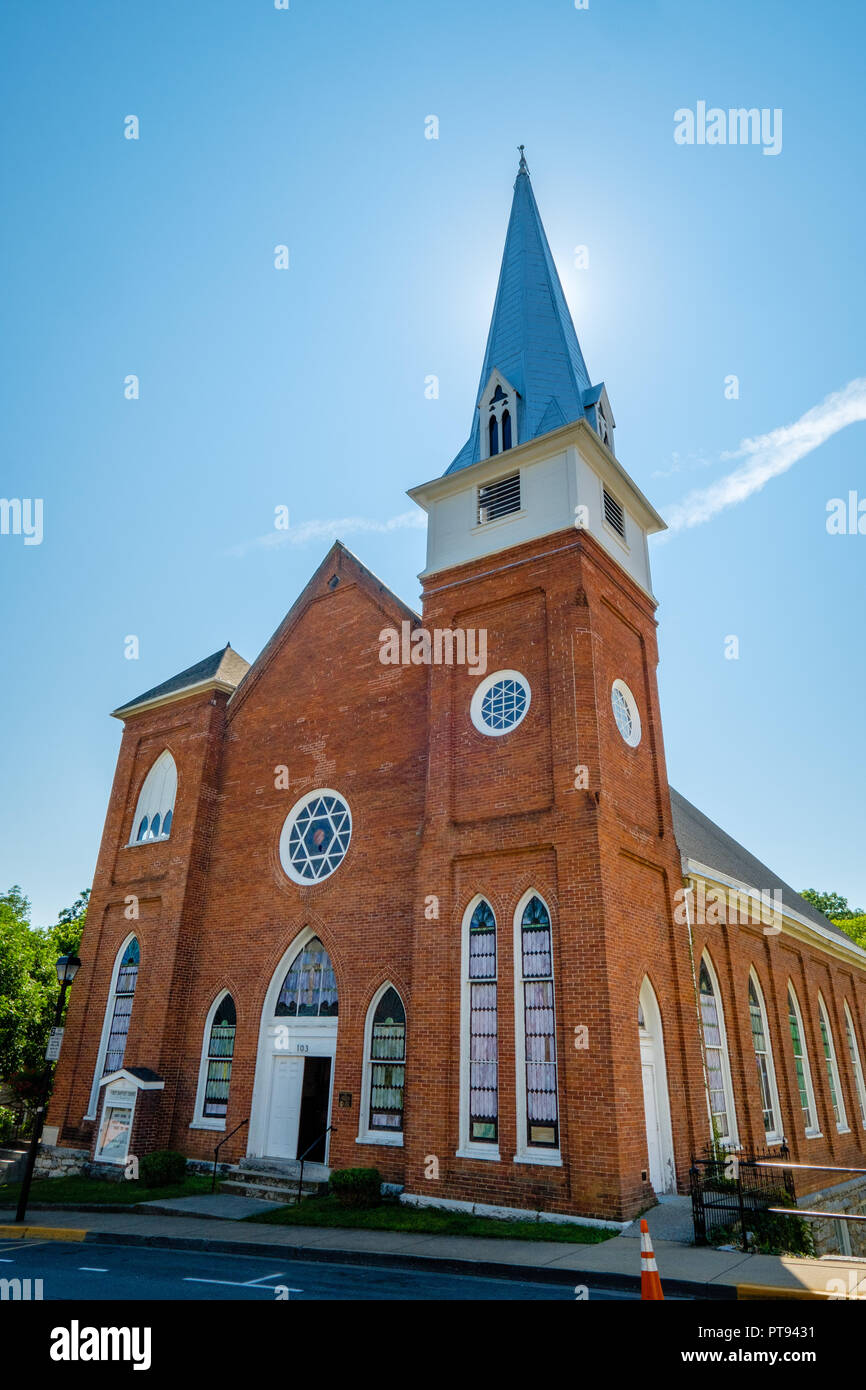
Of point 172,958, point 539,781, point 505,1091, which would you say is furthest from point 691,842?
point 172,958

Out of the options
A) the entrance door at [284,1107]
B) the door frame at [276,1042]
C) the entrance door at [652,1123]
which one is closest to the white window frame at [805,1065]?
the entrance door at [652,1123]

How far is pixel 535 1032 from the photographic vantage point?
13.1m

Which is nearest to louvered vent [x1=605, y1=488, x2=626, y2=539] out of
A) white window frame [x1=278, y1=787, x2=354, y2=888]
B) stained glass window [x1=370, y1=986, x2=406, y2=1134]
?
white window frame [x1=278, y1=787, x2=354, y2=888]

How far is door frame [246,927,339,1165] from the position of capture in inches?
645

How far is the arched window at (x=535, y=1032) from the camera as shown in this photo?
1251cm

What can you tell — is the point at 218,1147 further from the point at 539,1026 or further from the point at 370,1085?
the point at 539,1026

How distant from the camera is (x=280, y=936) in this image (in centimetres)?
1767

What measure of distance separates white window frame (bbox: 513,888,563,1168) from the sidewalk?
1653 millimetres

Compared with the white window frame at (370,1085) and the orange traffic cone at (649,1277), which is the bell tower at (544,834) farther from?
the orange traffic cone at (649,1277)

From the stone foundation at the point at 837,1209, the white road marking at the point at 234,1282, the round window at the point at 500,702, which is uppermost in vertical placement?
the round window at the point at 500,702

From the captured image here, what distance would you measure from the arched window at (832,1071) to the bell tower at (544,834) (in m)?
11.8

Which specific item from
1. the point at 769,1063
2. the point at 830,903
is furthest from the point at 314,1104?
the point at 830,903
